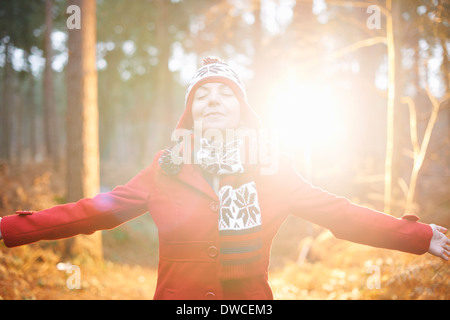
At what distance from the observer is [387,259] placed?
4.62m

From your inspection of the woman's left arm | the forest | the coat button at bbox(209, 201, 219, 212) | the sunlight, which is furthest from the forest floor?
the coat button at bbox(209, 201, 219, 212)

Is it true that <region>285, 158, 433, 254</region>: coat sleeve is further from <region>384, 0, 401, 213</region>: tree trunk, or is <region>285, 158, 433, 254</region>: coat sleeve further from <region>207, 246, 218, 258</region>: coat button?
<region>384, 0, 401, 213</region>: tree trunk

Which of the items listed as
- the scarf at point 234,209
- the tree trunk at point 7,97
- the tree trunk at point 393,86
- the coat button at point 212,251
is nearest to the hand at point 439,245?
the scarf at point 234,209

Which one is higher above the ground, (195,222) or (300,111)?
(300,111)

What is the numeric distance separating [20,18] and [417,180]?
1831 centimetres

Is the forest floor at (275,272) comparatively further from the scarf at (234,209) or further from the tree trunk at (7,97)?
the tree trunk at (7,97)

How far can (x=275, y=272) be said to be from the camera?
19.8ft

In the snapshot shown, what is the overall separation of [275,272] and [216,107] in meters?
4.83

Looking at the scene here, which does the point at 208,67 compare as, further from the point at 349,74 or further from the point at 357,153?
the point at 357,153

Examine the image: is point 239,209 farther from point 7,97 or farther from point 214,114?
point 7,97

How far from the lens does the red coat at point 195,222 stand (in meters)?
1.88

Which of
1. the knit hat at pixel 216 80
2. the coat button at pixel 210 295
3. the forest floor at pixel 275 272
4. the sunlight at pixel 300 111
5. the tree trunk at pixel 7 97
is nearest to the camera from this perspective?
the coat button at pixel 210 295

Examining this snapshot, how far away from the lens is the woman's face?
215 centimetres

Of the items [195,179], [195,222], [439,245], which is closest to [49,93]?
[195,179]
